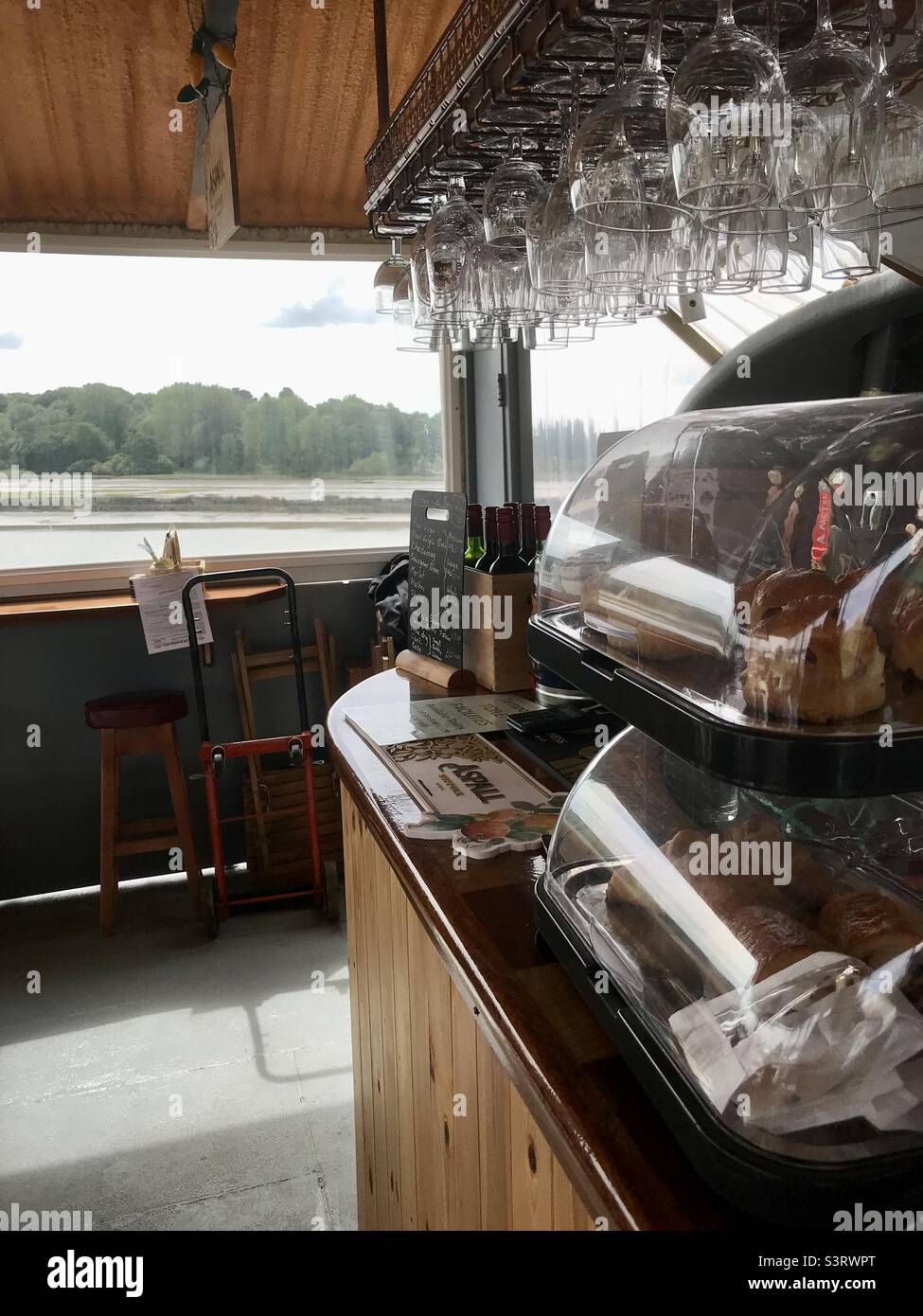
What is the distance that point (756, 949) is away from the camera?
32.7 inches

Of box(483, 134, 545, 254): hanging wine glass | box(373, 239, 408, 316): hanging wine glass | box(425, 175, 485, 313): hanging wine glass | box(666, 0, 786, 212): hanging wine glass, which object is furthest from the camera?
box(373, 239, 408, 316): hanging wine glass

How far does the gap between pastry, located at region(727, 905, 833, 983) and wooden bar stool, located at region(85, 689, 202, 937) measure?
327cm

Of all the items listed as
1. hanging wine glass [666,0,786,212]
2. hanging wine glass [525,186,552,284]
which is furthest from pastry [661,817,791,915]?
hanging wine glass [525,186,552,284]

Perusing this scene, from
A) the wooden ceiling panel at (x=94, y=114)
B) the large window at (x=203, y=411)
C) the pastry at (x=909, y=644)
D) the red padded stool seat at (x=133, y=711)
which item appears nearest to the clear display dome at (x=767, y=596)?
the pastry at (x=909, y=644)

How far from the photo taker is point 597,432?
3438 millimetres

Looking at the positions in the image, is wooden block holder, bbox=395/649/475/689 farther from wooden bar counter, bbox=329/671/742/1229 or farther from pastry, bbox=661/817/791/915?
pastry, bbox=661/817/791/915

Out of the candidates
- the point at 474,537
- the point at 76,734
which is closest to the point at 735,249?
the point at 474,537

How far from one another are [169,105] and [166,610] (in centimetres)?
192

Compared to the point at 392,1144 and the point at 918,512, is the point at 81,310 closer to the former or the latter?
the point at 392,1144

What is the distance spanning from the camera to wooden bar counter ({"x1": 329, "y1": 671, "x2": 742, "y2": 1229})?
2.67ft

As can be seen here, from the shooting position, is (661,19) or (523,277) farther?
(523,277)

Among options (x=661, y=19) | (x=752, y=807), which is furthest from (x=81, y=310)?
(x=752, y=807)

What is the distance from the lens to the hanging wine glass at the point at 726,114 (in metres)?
0.96
